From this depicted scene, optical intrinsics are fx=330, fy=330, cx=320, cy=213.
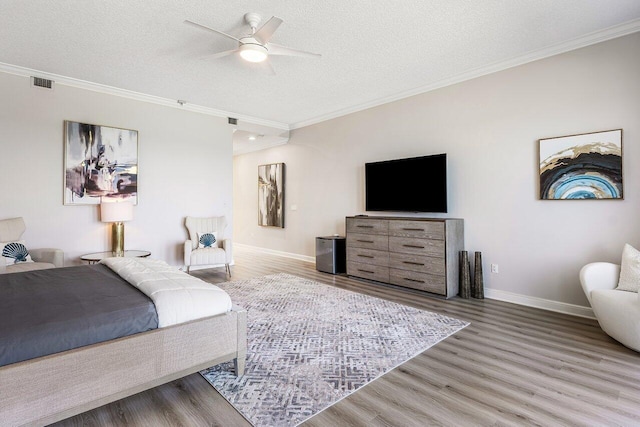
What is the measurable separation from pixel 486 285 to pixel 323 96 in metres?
3.61

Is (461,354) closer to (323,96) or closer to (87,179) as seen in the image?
(323,96)

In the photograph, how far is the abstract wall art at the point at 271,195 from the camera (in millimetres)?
7422

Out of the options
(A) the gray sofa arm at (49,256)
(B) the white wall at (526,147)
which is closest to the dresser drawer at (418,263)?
(B) the white wall at (526,147)

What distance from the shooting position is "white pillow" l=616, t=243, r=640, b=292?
2752mm

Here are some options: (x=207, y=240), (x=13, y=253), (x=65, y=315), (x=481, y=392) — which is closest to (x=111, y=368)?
(x=65, y=315)

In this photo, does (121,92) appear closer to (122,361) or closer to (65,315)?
(65,315)

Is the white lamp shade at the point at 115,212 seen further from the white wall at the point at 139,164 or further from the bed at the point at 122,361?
the bed at the point at 122,361

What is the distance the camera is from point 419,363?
2.45 metres

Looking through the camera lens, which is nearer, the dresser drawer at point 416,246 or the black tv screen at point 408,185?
the dresser drawer at point 416,246

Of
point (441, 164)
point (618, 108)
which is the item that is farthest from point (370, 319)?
point (618, 108)

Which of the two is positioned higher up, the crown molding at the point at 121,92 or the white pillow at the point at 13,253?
the crown molding at the point at 121,92

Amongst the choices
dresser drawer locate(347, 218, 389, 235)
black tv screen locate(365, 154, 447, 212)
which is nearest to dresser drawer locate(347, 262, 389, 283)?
dresser drawer locate(347, 218, 389, 235)

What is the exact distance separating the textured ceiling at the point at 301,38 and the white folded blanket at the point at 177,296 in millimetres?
2288

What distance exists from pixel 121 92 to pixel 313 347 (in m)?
4.62
